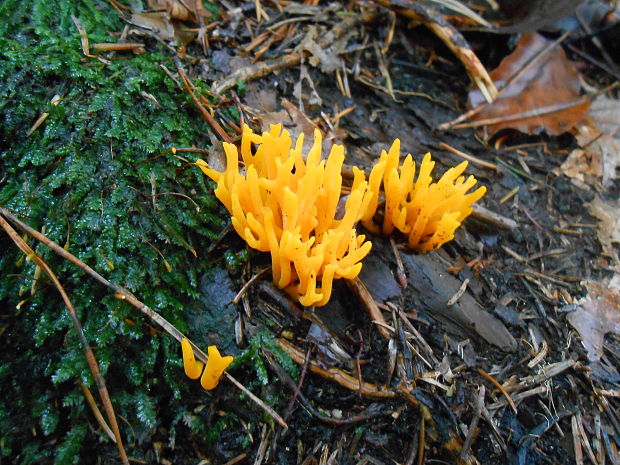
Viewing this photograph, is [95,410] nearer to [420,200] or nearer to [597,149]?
[420,200]

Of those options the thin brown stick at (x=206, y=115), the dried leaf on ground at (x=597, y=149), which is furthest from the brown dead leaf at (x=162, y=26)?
the dried leaf on ground at (x=597, y=149)

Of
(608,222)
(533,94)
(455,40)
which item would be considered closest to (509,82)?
(533,94)

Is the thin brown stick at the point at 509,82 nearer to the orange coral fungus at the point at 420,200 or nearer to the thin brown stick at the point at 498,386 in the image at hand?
the orange coral fungus at the point at 420,200

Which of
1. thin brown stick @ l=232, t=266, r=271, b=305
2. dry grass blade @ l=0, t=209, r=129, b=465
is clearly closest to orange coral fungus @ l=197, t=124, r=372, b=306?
thin brown stick @ l=232, t=266, r=271, b=305

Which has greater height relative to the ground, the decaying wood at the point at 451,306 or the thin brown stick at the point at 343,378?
the decaying wood at the point at 451,306

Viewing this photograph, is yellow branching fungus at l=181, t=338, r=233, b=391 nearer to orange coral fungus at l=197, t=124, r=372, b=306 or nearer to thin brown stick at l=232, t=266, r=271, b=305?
thin brown stick at l=232, t=266, r=271, b=305

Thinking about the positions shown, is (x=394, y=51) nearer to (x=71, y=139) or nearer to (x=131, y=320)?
(x=71, y=139)
